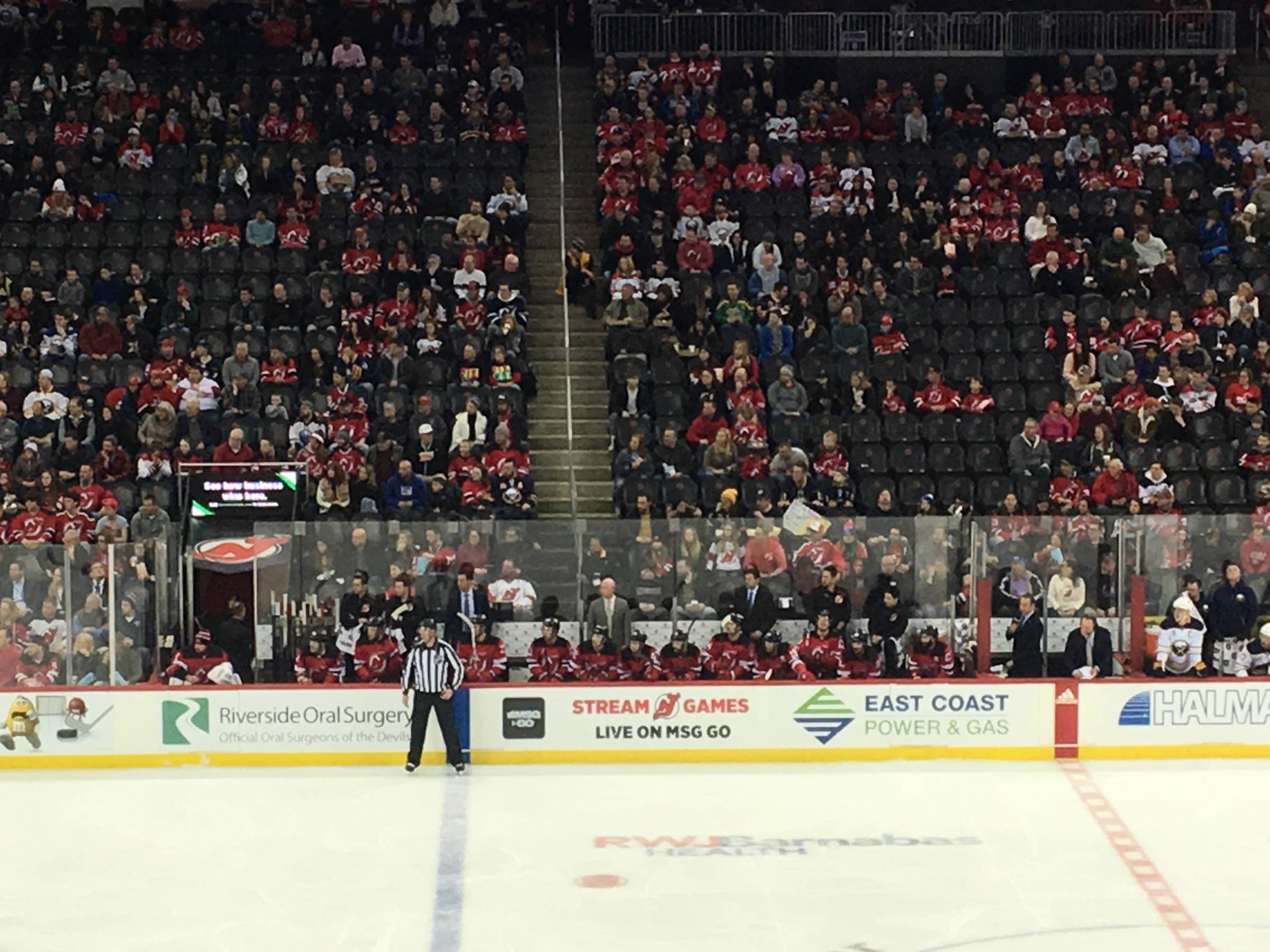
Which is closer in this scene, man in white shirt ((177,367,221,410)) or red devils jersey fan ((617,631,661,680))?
red devils jersey fan ((617,631,661,680))

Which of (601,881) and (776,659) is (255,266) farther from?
(601,881)

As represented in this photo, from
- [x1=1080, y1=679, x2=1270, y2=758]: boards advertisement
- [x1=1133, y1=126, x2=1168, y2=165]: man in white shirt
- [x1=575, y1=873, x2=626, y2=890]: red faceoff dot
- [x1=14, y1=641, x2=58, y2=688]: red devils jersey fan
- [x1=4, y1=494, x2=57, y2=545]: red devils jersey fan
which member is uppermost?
[x1=1133, y1=126, x2=1168, y2=165]: man in white shirt

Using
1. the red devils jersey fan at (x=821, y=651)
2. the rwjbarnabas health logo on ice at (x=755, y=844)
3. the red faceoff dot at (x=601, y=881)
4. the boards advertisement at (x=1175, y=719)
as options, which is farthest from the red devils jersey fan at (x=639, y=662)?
the boards advertisement at (x=1175, y=719)

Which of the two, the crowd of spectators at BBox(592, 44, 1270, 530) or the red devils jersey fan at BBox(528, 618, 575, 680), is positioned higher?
the crowd of spectators at BBox(592, 44, 1270, 530)

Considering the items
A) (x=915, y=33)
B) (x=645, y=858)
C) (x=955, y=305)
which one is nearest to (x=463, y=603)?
(x=645, y=858)

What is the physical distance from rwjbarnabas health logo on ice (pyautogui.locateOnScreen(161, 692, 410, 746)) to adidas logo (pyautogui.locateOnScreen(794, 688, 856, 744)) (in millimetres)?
3323

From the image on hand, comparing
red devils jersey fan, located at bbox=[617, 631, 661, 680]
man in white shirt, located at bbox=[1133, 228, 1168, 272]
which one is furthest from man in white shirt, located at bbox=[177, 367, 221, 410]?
man in white shirt, located at bbox=[1133, 228, 1168, 272]

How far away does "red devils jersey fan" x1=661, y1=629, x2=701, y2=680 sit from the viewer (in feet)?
58.1

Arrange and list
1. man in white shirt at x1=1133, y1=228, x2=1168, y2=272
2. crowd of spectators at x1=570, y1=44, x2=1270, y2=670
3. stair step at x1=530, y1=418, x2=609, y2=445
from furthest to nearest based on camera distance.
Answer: man in white shirt at x1=1133, y1=228, x2=1168, y2=272 < stair step at x1=530, y1=418, x2=609, y2=445 < crowd of spectators at x1=570, y1=44, x2=1270, y2=670

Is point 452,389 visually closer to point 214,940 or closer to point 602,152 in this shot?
point 602,152

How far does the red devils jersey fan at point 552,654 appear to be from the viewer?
57.9 ft

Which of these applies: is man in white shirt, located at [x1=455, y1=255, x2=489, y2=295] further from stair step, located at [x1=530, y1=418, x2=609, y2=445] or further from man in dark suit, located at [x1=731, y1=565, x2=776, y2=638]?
man in dark suit, located at [x1=731, y1=565, x2=776, y2=638]

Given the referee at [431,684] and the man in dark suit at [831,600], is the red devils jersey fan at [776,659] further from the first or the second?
the referee at [431,684]

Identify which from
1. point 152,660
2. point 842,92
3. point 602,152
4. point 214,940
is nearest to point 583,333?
point 602,152
